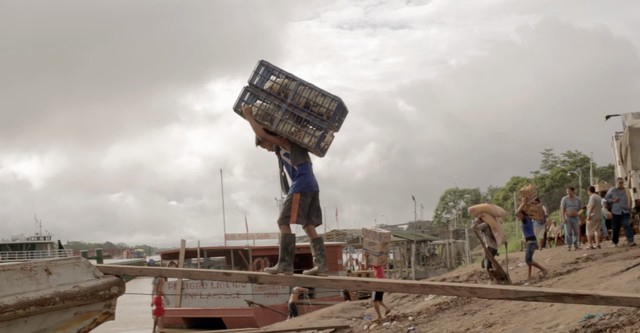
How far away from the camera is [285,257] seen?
6113 mm

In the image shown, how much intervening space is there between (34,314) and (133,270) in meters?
1.08

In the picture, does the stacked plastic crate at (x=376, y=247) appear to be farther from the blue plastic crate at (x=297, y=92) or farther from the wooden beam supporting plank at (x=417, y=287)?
the wooden beam supporting plank at (x=417, y=287)

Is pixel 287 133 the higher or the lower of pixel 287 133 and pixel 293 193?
the higher

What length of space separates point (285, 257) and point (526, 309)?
4.30 meters

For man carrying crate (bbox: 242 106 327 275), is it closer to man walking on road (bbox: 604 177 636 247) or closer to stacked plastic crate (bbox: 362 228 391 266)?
stacked plastic crate (bbox: 362 228 391 266)

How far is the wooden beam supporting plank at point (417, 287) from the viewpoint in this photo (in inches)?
197

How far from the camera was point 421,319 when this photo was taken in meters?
11.0

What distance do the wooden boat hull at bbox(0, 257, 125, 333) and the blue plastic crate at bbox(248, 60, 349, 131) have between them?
202 centimetres

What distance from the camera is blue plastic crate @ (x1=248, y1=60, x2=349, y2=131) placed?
6238 mm

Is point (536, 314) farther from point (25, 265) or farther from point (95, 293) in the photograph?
point (25, 265)

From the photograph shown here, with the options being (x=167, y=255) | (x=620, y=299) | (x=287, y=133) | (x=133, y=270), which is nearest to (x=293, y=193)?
(x=287, y=133)

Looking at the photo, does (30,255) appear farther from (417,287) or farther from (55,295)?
(417,287)

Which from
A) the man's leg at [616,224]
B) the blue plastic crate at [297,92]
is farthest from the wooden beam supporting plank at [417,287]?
the man's leg at [616,224]

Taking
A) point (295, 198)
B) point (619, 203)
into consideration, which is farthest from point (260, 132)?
point (619, 203)
